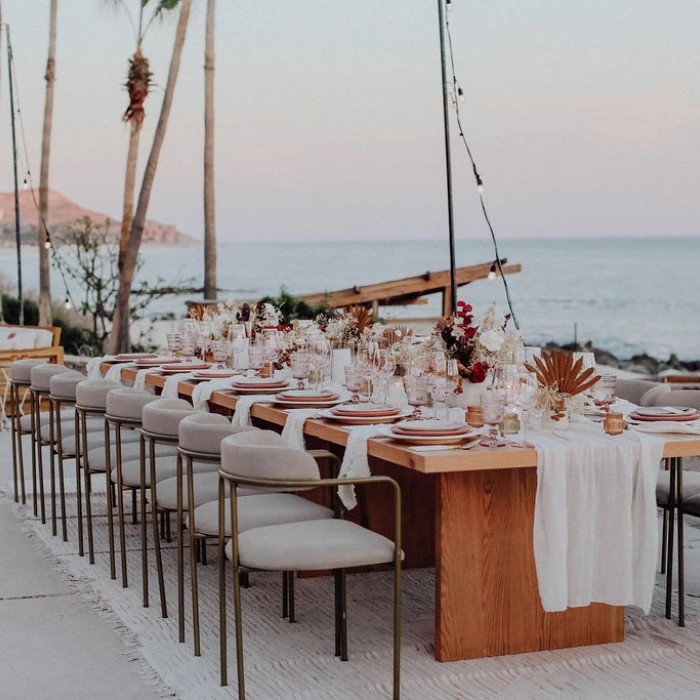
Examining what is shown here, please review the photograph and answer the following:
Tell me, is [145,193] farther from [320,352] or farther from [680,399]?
[680,399]

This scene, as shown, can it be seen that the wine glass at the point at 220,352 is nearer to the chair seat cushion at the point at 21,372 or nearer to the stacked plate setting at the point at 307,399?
the chair seat cushion at the point at 21,372

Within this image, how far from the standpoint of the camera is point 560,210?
35.0 metres

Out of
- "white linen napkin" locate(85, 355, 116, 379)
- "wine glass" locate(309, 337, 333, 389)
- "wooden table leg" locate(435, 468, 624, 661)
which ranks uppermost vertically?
"wine glass" locate(309, 337, 333, 389)

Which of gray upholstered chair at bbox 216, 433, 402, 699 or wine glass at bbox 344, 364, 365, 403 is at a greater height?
wine glass at bbox 344, 364, 365, 403

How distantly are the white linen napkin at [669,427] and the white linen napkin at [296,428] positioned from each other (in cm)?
119

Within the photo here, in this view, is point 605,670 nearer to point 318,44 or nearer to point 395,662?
point 395,662

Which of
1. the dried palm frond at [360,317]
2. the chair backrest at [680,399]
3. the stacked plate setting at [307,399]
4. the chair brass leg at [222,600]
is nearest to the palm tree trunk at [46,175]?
the dried palm frond at [360,317]

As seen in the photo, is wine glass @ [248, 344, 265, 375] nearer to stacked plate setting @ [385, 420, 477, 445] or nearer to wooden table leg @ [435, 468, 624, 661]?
stacked plate setting @ [385, 420, 477, 445]

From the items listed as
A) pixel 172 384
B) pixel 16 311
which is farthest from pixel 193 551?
pixel 16 311

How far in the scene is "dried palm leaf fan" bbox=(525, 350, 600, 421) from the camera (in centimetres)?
387

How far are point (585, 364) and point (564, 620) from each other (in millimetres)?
916

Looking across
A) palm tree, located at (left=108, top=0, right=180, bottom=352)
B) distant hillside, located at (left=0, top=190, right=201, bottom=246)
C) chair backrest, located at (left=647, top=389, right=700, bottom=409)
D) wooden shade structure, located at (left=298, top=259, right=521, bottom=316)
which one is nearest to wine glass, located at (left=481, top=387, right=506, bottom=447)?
chair backrest, located at (left=647, top=389, right=700, bottom=409)

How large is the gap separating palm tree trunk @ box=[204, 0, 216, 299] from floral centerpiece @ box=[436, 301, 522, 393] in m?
9.52

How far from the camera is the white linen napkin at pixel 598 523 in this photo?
11.9ft
